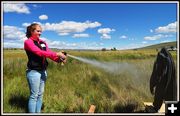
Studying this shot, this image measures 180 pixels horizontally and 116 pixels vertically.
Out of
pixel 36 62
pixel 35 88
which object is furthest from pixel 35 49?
pixel 35 88

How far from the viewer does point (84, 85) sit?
988 cm

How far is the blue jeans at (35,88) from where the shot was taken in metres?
8.85

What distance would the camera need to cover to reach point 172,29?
31.9ft

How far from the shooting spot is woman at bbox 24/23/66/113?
348 inches

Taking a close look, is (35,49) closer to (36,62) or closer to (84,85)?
(36,62)

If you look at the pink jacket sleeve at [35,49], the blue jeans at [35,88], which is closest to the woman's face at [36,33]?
the pink jacket sleeve at [35,49]

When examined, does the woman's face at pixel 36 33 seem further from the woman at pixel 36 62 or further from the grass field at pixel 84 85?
the grass field at pixel 84 85

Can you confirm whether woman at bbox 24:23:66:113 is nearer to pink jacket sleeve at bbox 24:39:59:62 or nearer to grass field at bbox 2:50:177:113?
pink jacket sleeve at bbox 24:39:59:62

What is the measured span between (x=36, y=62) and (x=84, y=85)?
1.40 meters

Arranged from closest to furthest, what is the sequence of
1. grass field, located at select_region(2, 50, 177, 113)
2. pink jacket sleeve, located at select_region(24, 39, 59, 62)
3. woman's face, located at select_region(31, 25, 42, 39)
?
1. pink jacket sleeve, located at select_region(24, 39, 59, 62)
2. woman's face, located at select_region(31, 25, 42, 39)
3. grass field, located at select_region(2, 50, 177, 113)

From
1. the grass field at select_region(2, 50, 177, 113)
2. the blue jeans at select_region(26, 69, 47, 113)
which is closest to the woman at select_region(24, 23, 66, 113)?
the blue jeans at select_region(26, 69, 47, 113)

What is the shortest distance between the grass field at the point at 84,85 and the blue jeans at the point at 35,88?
0.44 m

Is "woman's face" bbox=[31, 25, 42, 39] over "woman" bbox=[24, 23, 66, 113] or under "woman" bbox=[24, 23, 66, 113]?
over

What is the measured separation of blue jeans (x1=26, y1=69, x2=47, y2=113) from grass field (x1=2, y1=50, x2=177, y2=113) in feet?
1.43
